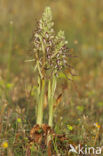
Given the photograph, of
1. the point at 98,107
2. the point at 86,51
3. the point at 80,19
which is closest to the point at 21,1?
the point at 80,19

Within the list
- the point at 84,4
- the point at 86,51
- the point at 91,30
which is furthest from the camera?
the point at 84,4

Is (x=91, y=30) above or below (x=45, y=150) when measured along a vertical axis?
above

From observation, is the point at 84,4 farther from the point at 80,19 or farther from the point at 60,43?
the point at 60,43

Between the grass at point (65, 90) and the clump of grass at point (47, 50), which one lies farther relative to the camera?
the grass at point (65, 90)

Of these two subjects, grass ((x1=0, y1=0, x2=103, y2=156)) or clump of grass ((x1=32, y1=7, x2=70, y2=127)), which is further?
grass ((x1=0, y1=0, x2=103, y2=156))
